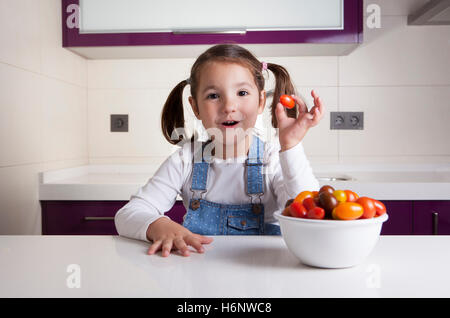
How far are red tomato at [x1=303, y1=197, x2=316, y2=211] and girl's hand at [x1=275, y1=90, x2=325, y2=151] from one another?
28 cm

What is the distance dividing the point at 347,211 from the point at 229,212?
535mm

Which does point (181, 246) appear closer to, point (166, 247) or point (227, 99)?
point (166, 247)

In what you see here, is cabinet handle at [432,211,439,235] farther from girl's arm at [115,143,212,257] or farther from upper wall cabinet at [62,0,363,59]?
girl's arm at [115,143,212,257]

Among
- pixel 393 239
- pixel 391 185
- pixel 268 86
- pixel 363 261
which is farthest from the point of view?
pixel 268 86

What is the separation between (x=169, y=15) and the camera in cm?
182

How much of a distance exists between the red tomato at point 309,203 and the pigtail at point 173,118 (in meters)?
0.73

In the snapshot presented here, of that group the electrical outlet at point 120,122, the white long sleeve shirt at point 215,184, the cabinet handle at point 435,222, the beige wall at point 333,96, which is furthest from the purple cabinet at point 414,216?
the electrical outlet at point 120,122

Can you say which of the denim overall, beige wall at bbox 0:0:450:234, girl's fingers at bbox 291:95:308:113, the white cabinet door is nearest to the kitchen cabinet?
beige wall at bbox 0:0:450:234

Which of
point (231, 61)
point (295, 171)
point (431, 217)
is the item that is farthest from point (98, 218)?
point (431, 217)

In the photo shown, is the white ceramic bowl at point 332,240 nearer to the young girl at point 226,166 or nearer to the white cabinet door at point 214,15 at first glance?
the young girl at point 226,166

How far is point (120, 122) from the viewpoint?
2176 mm
